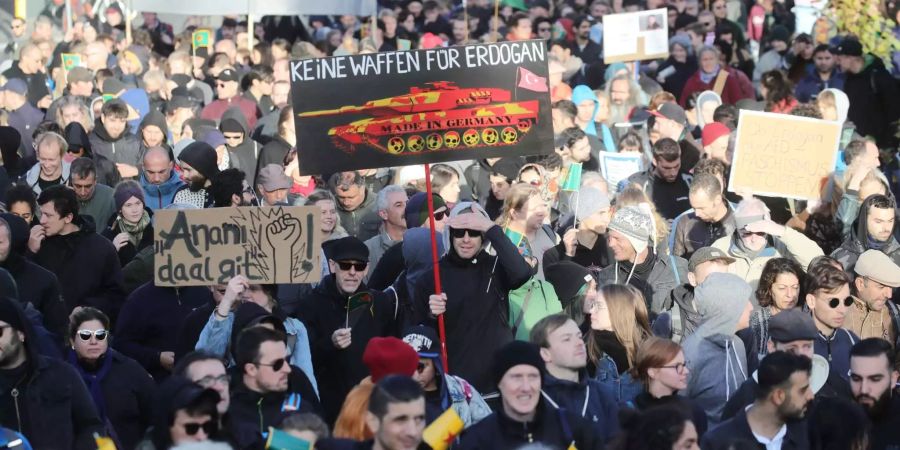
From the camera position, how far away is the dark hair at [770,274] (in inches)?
401

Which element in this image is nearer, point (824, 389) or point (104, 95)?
point (824, 389)

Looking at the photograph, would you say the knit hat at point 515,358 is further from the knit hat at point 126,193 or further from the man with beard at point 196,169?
the man with beard at point 196,169

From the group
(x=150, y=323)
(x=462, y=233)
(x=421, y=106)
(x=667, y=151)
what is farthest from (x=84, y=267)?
(x=667, y=151)

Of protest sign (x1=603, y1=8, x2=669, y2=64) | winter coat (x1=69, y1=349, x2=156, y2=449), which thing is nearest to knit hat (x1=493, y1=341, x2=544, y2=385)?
winter coat (x1=69, y1=349, x2=156, y2=449)

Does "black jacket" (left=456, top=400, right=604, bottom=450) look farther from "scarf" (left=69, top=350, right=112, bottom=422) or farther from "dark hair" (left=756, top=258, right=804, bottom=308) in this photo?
"dark hair" (left=756, top=258, right=804, bottom=308)

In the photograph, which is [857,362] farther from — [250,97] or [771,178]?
[250,97]

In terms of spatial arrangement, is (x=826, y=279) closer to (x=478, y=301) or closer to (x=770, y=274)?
(x=770, y=274)

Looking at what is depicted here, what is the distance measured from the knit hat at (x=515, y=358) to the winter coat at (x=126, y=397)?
211 centimetres

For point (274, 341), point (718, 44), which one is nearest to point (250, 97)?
point (718, 44)

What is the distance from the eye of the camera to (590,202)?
1160 centimetres

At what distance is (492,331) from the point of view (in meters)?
9.35

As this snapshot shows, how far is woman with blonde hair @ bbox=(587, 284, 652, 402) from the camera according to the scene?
9133 mm

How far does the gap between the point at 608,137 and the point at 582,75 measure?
4979mm

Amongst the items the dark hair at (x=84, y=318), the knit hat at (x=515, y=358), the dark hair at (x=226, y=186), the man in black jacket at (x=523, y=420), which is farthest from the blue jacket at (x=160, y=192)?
the man in black jacket at (x=523, y=420)
